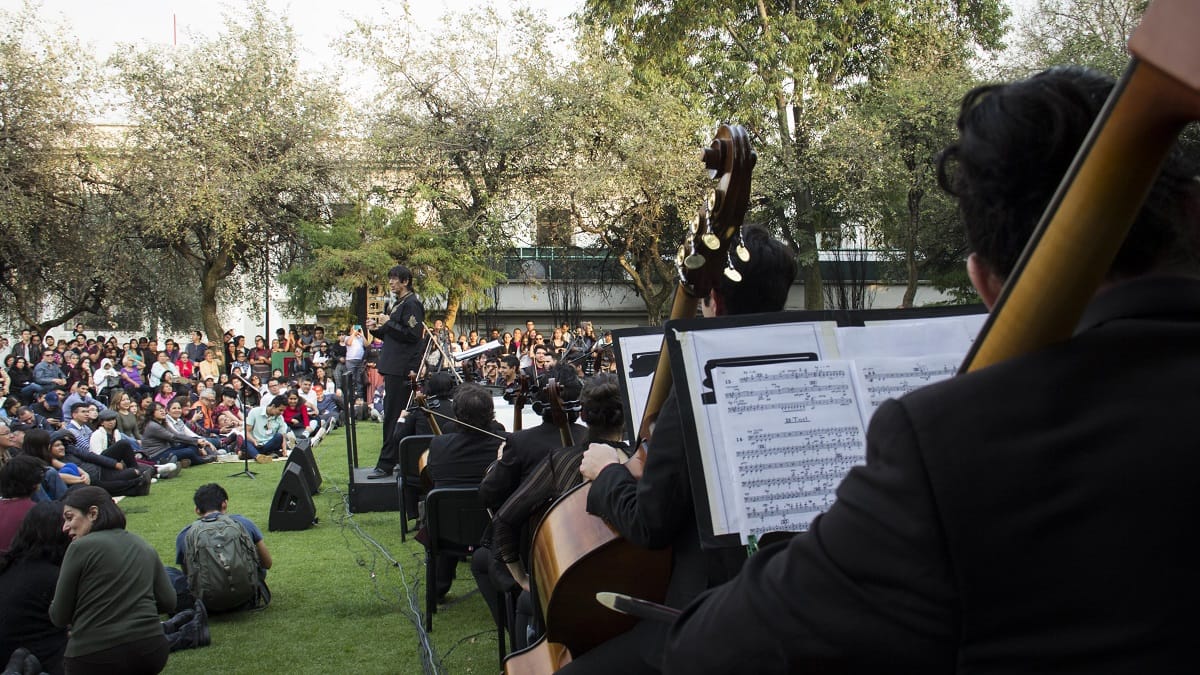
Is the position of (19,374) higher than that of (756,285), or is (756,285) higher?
(756,285)

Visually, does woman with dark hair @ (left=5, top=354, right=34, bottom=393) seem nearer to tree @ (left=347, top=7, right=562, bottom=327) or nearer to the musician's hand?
tree @ (left=347, top=7, right=562, bottom=327)

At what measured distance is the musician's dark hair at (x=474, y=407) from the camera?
6.49 meters

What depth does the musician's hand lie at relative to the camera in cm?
285

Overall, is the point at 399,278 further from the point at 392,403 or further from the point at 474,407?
the point at 474,407

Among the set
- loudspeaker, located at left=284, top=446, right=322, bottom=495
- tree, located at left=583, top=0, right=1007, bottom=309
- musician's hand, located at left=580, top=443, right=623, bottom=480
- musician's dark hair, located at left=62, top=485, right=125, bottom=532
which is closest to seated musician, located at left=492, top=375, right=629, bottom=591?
musician's hand, located at left=580, top=443, right=623, bottom=480

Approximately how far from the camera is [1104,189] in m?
0.94

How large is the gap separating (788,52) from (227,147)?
42.9 ft

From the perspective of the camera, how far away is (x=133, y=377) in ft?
61.9

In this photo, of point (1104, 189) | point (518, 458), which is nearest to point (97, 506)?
point (518, 458)

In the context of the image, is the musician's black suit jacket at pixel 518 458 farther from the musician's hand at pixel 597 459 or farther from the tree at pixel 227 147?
the tree at pixel 227 147

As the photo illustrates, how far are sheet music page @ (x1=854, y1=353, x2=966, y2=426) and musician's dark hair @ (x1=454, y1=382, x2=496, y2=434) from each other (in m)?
4.63

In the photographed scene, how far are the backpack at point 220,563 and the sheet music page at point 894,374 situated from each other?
212 inches

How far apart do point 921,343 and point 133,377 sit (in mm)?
19204

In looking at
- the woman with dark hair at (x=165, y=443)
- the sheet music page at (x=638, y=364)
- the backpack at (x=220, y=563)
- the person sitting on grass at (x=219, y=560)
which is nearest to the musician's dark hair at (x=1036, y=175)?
the sheet music page at (x=638, y=364)
